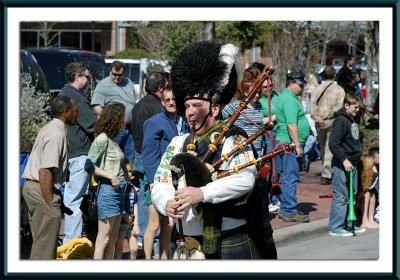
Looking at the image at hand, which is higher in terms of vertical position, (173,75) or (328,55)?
(328,55)

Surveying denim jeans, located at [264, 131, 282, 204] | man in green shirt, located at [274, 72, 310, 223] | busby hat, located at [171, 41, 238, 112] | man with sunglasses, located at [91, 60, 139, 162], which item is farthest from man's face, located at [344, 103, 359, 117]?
busby hat, located at [171, 41, 238, 112]

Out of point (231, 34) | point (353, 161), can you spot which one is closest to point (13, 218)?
point (353, 161)

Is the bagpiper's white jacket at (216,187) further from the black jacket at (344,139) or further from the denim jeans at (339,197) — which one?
the denim jeans at (339,197)

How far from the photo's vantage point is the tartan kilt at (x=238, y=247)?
4.86 metres

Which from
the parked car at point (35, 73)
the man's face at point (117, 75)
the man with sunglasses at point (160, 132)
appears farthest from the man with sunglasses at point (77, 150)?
the parked car at point (35, 73)

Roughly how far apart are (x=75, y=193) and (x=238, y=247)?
3.49m

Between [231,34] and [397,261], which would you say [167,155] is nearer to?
[397,261]

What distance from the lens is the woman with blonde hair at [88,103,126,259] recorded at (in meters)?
7.30

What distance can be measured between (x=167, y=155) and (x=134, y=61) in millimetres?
16843

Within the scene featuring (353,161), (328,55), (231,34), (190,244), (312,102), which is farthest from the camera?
(328,55)

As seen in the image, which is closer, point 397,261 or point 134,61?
point 397,261

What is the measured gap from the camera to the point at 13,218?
432 centimetres

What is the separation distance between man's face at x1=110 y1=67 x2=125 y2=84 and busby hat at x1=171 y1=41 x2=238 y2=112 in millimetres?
4701

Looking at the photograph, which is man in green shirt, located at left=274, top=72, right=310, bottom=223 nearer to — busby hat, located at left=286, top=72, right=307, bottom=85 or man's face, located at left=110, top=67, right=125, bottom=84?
busby hat, located at left=286, top=72, right=307, bottom=85
